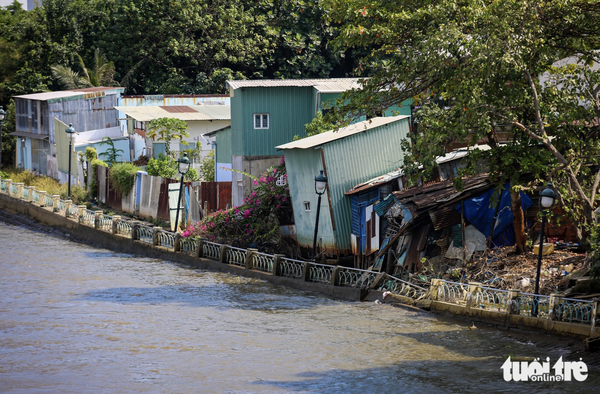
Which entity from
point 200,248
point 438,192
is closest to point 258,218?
point 200,248

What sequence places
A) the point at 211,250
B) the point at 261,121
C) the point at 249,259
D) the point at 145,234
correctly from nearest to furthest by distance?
1. the point at 249,259
2. the point at 211,250
3. the point at 145,234
4. the point at 261,121

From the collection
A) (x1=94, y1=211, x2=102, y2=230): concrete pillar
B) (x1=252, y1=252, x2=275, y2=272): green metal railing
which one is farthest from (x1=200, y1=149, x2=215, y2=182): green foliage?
(x1=252, y1=252, x2=275, y2=272): green metal railing

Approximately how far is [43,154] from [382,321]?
30.4m

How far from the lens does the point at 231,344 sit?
16156mm

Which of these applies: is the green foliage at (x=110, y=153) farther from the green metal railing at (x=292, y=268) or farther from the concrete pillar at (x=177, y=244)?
the green metal railing at (x=292, y=268)

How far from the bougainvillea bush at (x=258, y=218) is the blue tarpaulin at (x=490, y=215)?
22.9 ft

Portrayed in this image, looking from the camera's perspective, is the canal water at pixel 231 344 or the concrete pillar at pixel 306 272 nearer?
the canal water at pixel 231 344

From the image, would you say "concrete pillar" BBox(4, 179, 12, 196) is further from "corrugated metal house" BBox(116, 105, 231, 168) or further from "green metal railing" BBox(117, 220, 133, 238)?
"green metal railing" BBox(117, 220, 133, 238)

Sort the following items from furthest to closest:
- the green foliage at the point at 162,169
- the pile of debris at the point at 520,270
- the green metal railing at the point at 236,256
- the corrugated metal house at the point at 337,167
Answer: the green foliage at the point at 162,169
the green metal railing at the point at 236,256
the corrugated metal house at the point at 337,167
the pile of debris at the point at 520,270

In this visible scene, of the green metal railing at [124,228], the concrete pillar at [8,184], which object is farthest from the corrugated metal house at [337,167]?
the concrete pillar at [8,184]

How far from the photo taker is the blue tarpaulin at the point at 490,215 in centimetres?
1995

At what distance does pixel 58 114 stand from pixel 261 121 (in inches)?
601

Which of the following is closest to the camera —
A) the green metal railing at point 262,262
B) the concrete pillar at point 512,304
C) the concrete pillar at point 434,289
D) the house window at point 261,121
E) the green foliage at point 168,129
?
the concrete pillar at point 512,304

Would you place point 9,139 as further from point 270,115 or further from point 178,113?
point 270,115
